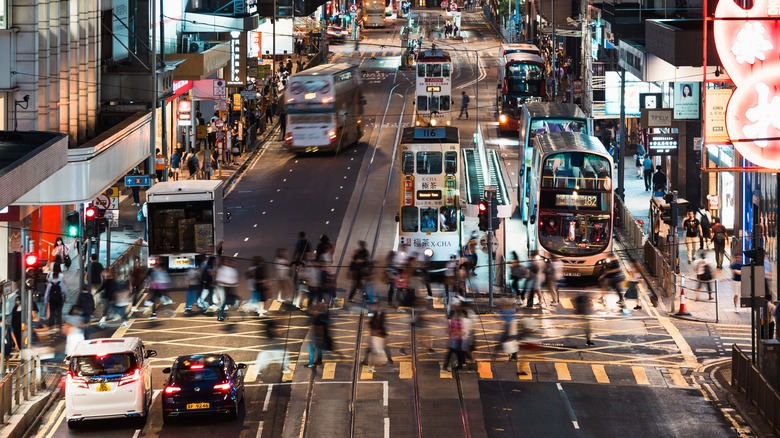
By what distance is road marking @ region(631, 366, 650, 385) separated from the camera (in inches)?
1202

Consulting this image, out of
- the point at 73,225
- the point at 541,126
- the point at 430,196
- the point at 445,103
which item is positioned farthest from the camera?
the point at 445,103

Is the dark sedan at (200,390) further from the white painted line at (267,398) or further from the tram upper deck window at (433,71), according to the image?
the tram upper deck window at (433,71)

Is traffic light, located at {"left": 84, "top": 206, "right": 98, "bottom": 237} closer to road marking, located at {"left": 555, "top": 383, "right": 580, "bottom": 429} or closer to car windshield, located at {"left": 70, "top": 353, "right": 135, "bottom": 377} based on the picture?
car windshield, located at {"left": 70, "top": 353, "right": 135, "bottom": 377}

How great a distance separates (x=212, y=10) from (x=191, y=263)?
34.6m

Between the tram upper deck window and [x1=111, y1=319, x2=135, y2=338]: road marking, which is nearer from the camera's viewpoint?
[x1=111, y1=319, x2=135, y2=338]: road marking

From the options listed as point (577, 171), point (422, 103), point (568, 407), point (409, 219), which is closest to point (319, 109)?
point (422, 103)

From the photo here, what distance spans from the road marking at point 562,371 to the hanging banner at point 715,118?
7056 mm

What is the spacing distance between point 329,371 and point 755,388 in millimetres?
9161

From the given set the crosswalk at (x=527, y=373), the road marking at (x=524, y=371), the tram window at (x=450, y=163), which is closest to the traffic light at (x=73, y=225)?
the crosswalk at (x=527, y=373)

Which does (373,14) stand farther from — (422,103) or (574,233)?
(574,233)

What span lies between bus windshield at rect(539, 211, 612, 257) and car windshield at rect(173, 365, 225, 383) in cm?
1673

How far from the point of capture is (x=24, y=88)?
3916 cm

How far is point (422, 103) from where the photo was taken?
73.0 meters

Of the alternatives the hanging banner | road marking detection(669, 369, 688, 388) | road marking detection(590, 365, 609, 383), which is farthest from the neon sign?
road marking detection(590, 365, 609, 383)
